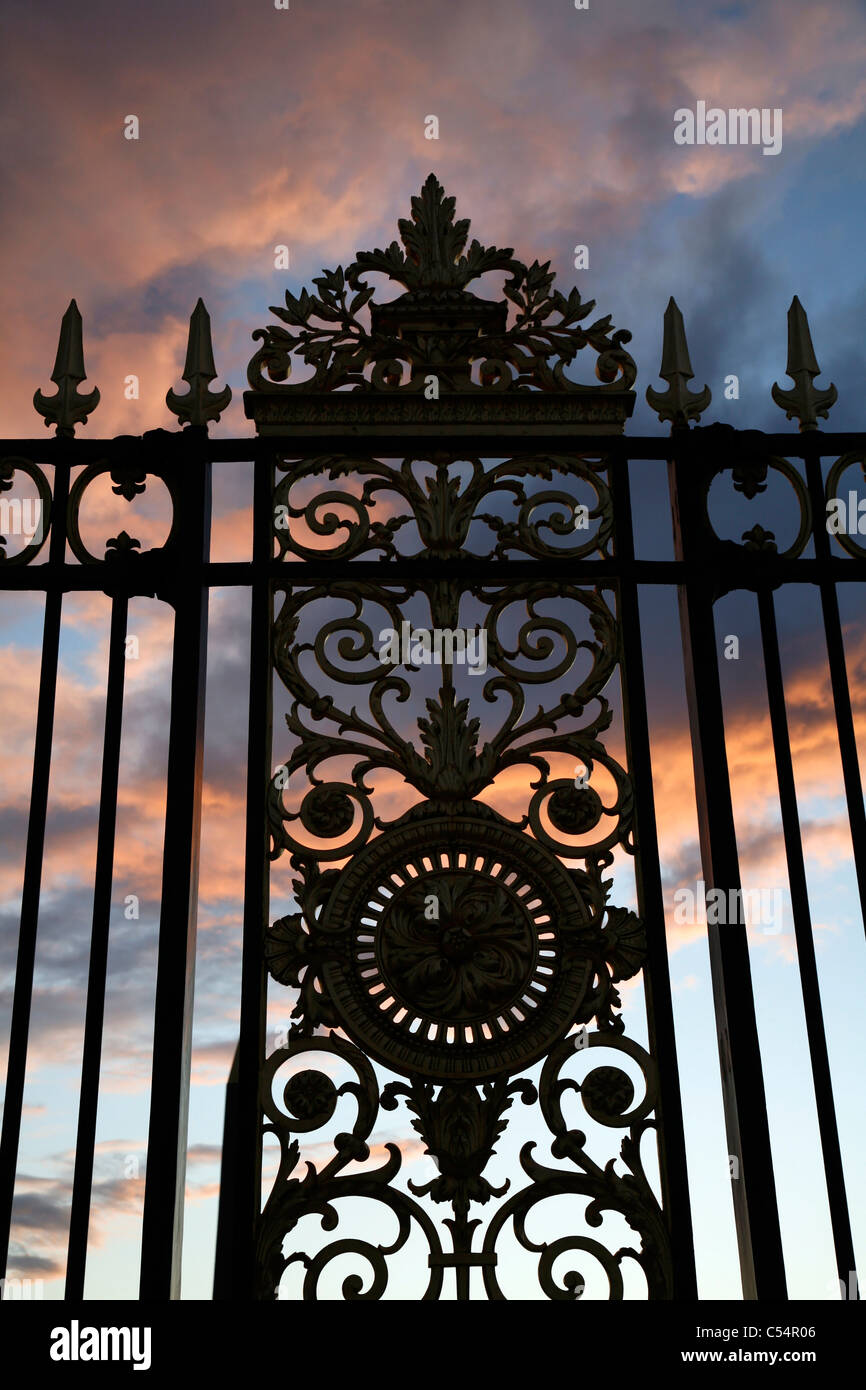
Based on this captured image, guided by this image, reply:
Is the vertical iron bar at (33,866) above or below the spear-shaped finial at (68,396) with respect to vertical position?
below

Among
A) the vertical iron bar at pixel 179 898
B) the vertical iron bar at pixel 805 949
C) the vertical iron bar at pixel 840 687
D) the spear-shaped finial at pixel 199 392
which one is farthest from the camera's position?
the spear-shaped finial at pixel 199 392

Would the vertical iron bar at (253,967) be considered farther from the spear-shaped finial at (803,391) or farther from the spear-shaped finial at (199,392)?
the spear-shaped finial at (803,391)

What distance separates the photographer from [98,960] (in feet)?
14.7

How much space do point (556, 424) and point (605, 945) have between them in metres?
1.79

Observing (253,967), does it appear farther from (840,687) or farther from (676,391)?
(676,391)

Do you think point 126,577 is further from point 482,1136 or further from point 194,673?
point 482,1136

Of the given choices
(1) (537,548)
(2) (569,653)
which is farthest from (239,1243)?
(1) (537,548)

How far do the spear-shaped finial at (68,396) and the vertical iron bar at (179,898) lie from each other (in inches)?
15.0

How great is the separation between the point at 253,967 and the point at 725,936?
141 cm

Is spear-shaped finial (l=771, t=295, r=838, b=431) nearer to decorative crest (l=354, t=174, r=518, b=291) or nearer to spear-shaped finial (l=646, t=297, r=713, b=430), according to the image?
spear-shaped finial (l=646, t=297, r=713, b=430)

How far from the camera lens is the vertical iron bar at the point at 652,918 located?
4211 millimetres

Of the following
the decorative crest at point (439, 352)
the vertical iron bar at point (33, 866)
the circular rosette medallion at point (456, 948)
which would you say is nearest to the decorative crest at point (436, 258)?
the decorative crest at point (439, 352)

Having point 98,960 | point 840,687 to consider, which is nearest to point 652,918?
point 840,687

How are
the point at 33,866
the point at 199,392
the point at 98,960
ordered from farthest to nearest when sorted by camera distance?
1. the point at 199,392
2. the point at 33,866
3. the point at 98,960
